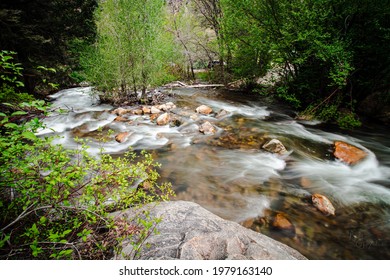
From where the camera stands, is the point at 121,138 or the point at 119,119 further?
the point at 119,119

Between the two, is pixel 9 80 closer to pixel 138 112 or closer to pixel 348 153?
pixel 138 112

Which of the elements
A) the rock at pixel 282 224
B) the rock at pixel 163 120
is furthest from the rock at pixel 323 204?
the rock at pixel 163 120

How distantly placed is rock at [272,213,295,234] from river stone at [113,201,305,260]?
104 cm

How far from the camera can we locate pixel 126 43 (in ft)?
35.1

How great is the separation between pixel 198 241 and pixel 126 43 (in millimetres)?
10895

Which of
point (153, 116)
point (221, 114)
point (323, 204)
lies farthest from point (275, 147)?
point (153, 116)

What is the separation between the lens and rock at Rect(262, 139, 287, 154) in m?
6.85

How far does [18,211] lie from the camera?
233 centimetres

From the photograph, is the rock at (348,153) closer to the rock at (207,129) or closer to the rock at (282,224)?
the rock at (282,224)

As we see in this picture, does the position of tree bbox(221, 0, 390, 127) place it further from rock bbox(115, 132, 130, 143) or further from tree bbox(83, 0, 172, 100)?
rock bbox(115, 132, 130, 143)

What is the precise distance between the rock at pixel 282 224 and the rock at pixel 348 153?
3.74 meters

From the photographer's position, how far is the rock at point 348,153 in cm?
646

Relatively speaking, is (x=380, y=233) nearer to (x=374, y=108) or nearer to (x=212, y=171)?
(x=212, y=171)
